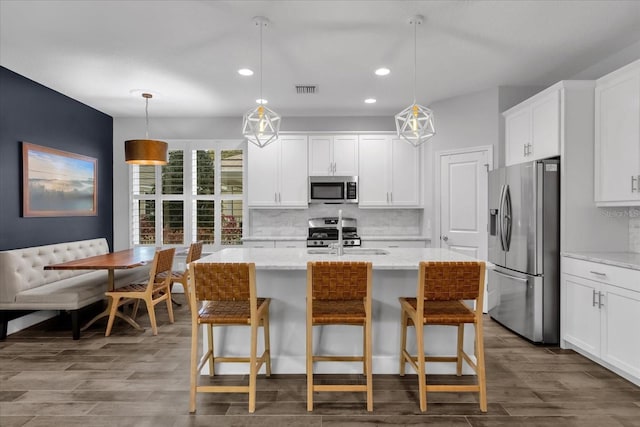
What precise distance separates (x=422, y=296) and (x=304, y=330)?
39.4 inches

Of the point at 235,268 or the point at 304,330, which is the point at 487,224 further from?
the point at 235,268

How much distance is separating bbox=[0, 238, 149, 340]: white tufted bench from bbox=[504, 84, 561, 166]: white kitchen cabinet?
4678 millimetres

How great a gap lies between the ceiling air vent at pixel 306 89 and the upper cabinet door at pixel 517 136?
7.26 feet

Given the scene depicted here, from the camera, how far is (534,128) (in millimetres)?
3740

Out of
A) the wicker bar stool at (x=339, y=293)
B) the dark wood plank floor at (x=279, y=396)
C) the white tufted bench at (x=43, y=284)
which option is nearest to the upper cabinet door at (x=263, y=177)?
the white tufted bench at (x=43, y=284)

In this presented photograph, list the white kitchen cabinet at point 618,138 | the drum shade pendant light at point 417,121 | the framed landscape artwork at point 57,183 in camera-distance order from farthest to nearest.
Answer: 1. the framed landscape artwork at point 57,183
2. the white kitchen cabinet at point 618,138
3. the drum shade pendant light at point 417,121

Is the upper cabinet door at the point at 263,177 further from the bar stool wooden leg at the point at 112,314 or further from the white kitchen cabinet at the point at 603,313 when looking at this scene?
the white kitchen cabinet at the point at 603,313

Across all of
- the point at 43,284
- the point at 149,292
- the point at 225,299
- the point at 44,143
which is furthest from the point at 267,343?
the point at 44,143

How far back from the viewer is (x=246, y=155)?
587 centimetres

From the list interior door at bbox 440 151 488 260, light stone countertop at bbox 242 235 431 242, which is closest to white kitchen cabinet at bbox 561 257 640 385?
interior door at bbox 440 151 488 260

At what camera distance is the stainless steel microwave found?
5453mm

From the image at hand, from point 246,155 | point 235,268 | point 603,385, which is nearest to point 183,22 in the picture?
point 235,268

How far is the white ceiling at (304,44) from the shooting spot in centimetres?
274

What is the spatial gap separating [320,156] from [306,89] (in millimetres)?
1243
